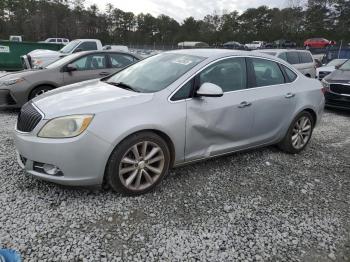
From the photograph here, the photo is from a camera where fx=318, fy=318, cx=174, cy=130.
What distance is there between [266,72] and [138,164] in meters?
2.32

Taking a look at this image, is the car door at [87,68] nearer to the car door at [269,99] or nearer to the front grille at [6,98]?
the front grille at [6,98]

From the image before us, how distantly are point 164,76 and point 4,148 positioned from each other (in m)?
2.58

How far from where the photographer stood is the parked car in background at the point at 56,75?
6.59 meters

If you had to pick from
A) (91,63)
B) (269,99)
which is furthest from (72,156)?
(91,63)

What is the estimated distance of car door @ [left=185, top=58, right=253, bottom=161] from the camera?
361 cm

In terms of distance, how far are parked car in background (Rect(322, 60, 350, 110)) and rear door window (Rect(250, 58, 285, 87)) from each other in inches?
170

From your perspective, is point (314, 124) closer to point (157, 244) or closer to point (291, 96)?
point (291, 96)

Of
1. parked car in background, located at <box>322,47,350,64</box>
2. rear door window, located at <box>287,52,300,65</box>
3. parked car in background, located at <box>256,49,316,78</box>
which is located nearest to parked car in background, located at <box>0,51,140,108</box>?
parked car in background, located at <box>256,49,316,78</box>

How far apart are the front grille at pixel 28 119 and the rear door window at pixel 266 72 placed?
2.72 metres

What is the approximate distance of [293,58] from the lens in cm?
1162

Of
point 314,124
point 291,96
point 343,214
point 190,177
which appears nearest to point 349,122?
point 314,124

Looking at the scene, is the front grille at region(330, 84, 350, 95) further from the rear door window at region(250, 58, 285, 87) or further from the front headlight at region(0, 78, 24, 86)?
the front headlight at region(0, 78, 24, 86)

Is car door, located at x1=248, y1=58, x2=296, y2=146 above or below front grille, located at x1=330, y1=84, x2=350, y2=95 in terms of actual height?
above

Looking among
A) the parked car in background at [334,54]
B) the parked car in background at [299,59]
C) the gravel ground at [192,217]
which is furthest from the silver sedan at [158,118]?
the parked car in background at [334,54]
